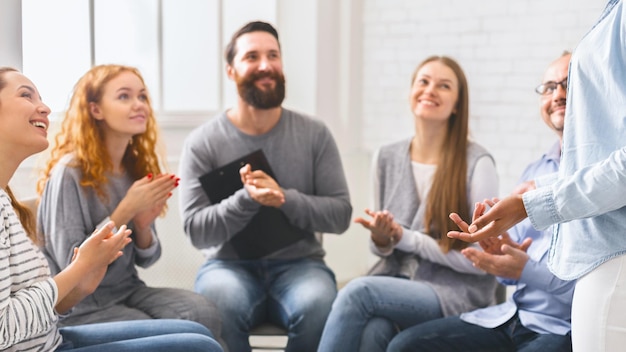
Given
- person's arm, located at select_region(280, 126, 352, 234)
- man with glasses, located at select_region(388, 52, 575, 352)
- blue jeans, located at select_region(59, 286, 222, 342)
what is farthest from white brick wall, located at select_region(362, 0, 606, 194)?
blue jeans, located at select_region(59, 286, 222, 342)

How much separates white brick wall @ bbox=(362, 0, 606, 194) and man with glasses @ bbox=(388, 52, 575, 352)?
1.42 m

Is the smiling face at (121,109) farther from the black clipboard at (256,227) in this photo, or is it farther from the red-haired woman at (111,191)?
the black clipboard at (256,227)

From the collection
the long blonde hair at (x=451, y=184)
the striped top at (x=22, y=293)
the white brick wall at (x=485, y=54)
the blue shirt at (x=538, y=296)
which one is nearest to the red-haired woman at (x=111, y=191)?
the striped top at (x=22, y=293)

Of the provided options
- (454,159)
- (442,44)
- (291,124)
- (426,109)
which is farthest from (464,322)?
(442,44)

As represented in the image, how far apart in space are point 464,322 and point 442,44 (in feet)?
7.30

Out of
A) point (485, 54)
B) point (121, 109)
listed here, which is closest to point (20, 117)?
point (121, 109)

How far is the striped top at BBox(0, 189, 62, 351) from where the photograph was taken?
6.66 feet

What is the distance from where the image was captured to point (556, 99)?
2768 mm

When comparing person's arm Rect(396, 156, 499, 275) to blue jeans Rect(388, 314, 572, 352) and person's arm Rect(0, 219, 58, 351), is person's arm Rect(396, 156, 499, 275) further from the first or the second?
person's arm Rect(0, 219, 58, 351)

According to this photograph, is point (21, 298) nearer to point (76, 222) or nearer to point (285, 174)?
point (76, 222)

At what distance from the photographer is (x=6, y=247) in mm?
2105

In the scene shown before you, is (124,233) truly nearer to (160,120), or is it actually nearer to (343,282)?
(160,120)

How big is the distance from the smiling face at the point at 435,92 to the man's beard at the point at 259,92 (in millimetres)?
564

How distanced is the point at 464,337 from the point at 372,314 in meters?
0.37
